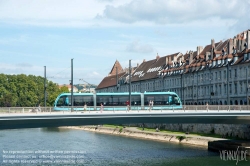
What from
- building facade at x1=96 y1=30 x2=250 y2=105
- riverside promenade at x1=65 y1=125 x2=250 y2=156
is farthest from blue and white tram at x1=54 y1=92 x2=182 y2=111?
building facade at x1=96 y1=30 x2=250 y2=105

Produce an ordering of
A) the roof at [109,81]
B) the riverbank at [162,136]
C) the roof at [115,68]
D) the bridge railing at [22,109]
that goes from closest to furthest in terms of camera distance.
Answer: the bridge railing at [22,109], the riverbank at [162,136], the roof at [109,81], the roof at [115,68]

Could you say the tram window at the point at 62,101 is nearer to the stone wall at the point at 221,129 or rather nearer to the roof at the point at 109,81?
the stone wall at the point at 221,129

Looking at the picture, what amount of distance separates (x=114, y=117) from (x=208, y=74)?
5403 centimetres

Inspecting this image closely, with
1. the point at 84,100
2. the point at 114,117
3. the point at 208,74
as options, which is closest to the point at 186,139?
the point at 84,100

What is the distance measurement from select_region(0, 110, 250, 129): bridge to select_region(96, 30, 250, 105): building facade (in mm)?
19736

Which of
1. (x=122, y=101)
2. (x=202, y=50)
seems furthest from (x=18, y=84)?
(x=122, y=101)

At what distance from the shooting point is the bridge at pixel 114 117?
48.0 meters

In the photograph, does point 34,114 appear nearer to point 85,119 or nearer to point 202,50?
point 85,119

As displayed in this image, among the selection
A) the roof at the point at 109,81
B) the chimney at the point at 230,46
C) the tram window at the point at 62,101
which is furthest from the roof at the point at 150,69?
the tram window at the point at 62,101

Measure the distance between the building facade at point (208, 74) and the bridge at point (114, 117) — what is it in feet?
64.8

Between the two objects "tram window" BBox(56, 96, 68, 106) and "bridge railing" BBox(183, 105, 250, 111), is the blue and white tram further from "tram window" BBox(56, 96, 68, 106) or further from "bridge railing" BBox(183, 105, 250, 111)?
"bridge railing" BBox(183, 105, 250, 111)

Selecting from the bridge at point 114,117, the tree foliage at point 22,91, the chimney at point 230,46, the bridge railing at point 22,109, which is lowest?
the bridge at point 114,117

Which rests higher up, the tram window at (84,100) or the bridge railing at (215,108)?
the tram window at (84,100)

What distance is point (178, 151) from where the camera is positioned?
2493 inches
